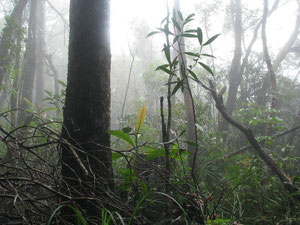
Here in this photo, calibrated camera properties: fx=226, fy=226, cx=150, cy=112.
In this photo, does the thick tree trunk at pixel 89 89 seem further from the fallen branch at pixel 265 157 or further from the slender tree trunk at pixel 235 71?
the slender tree trunk at pixel 235 71

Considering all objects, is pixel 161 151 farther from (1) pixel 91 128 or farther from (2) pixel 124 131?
(1) pixel 91 128

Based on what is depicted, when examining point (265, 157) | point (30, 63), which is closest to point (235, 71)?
point (265, 157)

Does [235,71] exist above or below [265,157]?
above

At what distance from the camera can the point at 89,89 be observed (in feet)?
4.86

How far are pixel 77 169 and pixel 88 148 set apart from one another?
0.14 meters

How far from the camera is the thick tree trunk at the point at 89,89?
56.6 inches

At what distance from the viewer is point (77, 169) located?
54.9 inches

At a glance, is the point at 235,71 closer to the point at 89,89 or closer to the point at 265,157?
the point at 265,157

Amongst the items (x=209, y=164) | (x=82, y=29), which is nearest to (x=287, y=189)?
(x=209, y=164)

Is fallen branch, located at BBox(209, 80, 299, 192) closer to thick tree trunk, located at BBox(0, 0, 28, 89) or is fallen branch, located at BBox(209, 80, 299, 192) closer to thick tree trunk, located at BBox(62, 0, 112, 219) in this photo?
thick tree trunk, located at BBox(62, 0, 112, 219)

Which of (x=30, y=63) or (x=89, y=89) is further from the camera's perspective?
(x=30, y=63)

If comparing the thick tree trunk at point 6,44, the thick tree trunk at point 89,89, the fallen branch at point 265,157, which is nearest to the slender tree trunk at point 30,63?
the thick tree trunk at point 6,44

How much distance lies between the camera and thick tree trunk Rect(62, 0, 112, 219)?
4.72ft

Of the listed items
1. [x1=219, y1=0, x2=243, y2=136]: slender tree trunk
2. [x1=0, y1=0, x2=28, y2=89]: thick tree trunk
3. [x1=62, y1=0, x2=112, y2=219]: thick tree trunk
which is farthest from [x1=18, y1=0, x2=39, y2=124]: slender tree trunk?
[x1=62, y1=0, x2=112, y2=219]: thick tree trunk
